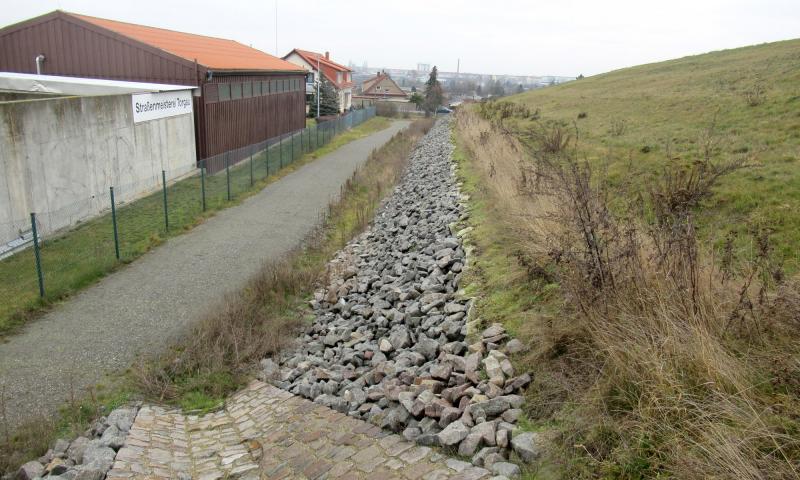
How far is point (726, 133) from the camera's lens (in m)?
14.0

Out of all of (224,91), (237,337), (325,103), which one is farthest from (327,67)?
(237,337)

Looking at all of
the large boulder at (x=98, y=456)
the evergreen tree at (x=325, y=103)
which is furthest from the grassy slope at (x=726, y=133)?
the evergreen tree at (x=325, y=103)

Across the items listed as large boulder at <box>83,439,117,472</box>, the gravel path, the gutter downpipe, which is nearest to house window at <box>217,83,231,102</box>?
the gutter downpipe

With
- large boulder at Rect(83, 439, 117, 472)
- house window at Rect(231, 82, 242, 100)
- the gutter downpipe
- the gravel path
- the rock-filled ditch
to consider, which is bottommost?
the gravel path

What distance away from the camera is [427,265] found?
930 centimetres

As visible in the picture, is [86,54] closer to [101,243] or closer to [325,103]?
[101,243]

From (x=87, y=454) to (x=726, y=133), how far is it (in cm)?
1437

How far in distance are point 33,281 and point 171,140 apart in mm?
10942

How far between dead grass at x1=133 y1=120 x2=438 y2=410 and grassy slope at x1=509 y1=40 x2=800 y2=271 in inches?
222

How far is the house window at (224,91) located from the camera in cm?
2432

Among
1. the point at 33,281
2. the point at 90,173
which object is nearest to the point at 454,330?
the point at 33,281

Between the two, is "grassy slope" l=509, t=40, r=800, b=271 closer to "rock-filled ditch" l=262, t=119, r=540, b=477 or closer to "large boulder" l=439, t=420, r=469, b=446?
"rock-filled ditch" l=262, t=119, r=540, b=477

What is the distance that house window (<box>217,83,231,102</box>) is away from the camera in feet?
79.8

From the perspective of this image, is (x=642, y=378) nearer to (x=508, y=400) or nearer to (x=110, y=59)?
(x=508, y=400)
